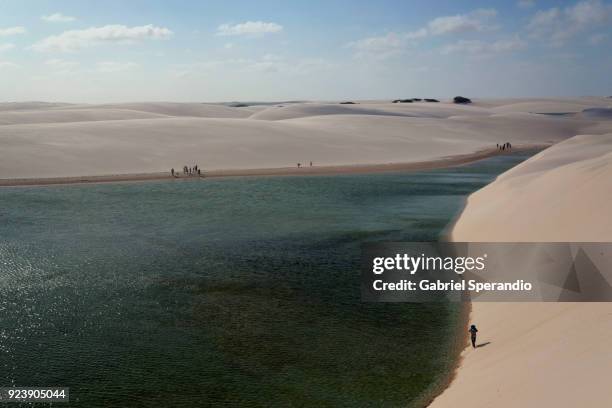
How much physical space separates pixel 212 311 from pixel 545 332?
952 centimetres

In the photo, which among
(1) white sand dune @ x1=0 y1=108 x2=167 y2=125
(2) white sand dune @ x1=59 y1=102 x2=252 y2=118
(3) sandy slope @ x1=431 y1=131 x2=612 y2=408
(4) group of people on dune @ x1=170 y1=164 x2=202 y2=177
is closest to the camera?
(3) sandy slope @ x1=431 y1=131 x2=612 y2=408

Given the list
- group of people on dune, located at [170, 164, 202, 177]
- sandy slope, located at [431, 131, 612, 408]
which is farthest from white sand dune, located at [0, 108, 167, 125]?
sandy slope, located at [431, 131, 612, 408]

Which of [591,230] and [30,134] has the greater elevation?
[30,134]

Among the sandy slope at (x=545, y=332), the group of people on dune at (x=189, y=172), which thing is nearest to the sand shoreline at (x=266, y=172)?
the group of people on dune at (x=189, y=172)

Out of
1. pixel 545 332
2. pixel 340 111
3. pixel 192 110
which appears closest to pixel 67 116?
pixel 192 110

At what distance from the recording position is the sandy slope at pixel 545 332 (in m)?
9.23

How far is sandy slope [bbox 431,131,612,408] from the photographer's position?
30.3 feet

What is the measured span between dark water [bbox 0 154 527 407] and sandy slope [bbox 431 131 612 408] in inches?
49.4

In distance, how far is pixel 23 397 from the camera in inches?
465

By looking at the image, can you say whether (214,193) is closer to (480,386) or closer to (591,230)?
(591,230)

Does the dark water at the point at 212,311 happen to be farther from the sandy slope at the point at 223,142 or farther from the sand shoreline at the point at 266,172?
the sandy slope at the point at 223,142

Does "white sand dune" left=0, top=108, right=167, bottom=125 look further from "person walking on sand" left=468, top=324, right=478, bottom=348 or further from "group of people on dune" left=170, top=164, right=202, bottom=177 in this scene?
"person walking on sand" left=468, top=324, right=478, bottom=348

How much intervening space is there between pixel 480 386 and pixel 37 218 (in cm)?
2728

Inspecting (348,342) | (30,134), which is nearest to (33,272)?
(348,342)
